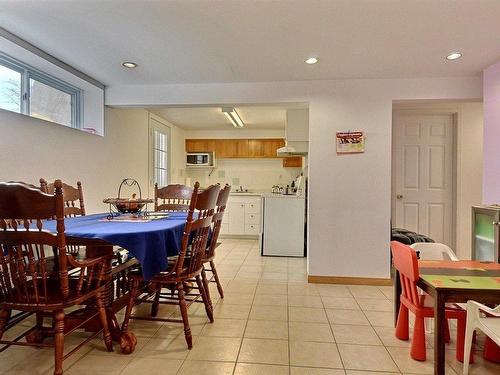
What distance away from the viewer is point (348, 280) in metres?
3.21

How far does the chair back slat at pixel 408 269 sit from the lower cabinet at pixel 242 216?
3.89m

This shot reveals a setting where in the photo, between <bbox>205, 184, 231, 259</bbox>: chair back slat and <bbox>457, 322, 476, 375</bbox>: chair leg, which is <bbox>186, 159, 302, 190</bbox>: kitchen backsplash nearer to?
Result: <bbox>205, 184, 231, 259</bbox>: chair back slat

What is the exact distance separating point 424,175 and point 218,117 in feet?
10.9

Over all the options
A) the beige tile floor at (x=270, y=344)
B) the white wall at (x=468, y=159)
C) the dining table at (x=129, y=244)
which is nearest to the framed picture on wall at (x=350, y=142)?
the beige tile floor at (x=270, y=344)

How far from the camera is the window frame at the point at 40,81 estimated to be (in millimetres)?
2521

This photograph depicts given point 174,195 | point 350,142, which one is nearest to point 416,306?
point 350,142

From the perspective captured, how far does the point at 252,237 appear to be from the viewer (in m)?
5.84

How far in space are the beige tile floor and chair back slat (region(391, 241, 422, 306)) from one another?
0.37m

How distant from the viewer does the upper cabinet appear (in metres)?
6.16

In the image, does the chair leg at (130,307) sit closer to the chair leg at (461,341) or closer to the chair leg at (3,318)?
the chair leg at (3,318)

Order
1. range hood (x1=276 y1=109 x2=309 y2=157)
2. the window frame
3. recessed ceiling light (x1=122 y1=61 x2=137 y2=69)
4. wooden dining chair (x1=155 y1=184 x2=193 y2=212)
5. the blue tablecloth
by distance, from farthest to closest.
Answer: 1. range hood (x1=276 y1=109 x2=309 y2=157)
2. wooden dining chair (x1=155 y1=184 x2=193 y2=212)
3. recessed ceiling light (x1=122 y1=61 x2=137 y2=69)
4. the window frame
5. the blue tablecloth

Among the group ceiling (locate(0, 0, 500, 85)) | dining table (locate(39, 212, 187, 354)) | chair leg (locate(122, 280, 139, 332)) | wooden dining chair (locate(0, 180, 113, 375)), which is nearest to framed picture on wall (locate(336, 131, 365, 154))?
ceiling (locate(0, 0, 500, 85))

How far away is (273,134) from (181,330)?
4.72m

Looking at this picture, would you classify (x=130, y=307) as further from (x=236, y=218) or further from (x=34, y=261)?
(x=236, y=218)
